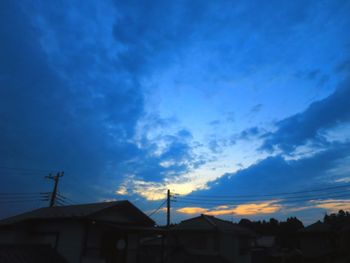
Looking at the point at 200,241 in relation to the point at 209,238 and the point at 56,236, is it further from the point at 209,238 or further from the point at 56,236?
the point at 56,236

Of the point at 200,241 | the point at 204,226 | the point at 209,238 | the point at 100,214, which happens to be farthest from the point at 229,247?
the point at 100,214

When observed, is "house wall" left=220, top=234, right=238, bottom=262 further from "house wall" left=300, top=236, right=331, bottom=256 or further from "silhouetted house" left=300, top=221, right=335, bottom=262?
"house wall" left=300, top=236, right=331, bottom=256

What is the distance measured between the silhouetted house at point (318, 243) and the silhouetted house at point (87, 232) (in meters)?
27.6

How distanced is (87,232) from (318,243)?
34.7m

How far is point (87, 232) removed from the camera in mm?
17828

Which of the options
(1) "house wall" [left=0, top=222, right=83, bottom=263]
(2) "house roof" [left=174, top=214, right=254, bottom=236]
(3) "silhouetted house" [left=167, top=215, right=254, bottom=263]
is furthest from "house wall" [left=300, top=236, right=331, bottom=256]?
(1) "house wall" [left=0, top=222, right=83, bottom=263]

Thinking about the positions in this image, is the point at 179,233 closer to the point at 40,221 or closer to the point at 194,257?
the point at 194,257

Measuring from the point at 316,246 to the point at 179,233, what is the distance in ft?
70.3

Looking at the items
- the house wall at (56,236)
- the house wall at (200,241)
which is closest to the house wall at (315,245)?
the house wall at (200,241)

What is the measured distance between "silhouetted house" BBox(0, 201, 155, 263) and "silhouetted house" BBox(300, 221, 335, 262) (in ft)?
90.6

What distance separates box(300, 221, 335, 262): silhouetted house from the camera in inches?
1456

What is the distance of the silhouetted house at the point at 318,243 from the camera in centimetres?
3699

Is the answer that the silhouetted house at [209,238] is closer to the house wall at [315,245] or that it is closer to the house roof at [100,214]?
the house roof at [100,214]

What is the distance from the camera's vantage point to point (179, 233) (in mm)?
31531
